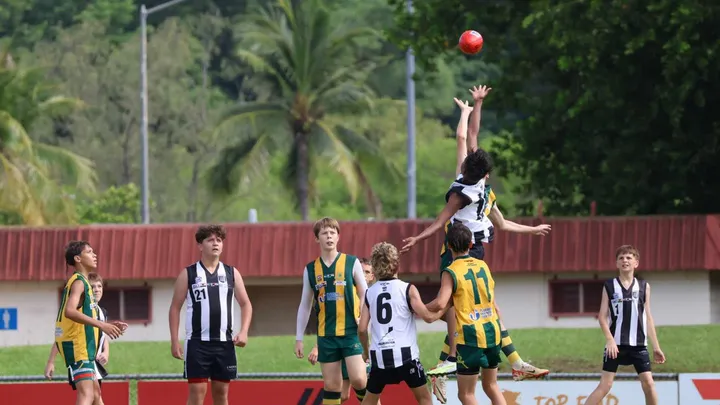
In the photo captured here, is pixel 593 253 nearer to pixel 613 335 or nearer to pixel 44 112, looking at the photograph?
pixel 613 335

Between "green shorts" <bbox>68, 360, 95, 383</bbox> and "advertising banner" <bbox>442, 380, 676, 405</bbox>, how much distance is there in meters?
4.86

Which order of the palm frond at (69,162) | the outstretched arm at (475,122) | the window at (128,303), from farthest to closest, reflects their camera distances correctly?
the palm frond at (69,162) → the window at (128,303) → the outstretched arm at (475,122)

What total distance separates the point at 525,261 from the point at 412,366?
20.6m

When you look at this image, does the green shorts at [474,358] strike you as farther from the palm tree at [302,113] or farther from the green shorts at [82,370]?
the palm tree at [302,113]

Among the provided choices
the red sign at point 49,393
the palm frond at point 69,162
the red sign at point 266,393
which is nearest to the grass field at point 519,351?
the red sign at point 266,393

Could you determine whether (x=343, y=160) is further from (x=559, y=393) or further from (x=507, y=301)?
(x=559, y=393)

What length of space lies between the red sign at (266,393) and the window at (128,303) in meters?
17.6

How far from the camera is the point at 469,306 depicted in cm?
1337

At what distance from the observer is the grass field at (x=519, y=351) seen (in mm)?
25438

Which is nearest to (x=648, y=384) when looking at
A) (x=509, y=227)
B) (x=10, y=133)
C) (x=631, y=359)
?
(x=631, y=359)

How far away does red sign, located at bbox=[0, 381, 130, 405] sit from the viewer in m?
18.1

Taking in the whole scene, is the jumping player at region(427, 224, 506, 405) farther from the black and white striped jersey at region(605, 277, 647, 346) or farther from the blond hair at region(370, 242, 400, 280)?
the black and white striped jersey at region(605, 277, 647, 346)

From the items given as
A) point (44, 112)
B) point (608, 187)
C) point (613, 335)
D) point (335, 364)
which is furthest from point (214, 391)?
point (44, 112)

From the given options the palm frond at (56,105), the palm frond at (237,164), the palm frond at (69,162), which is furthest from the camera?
the palm frond at (237,164)
